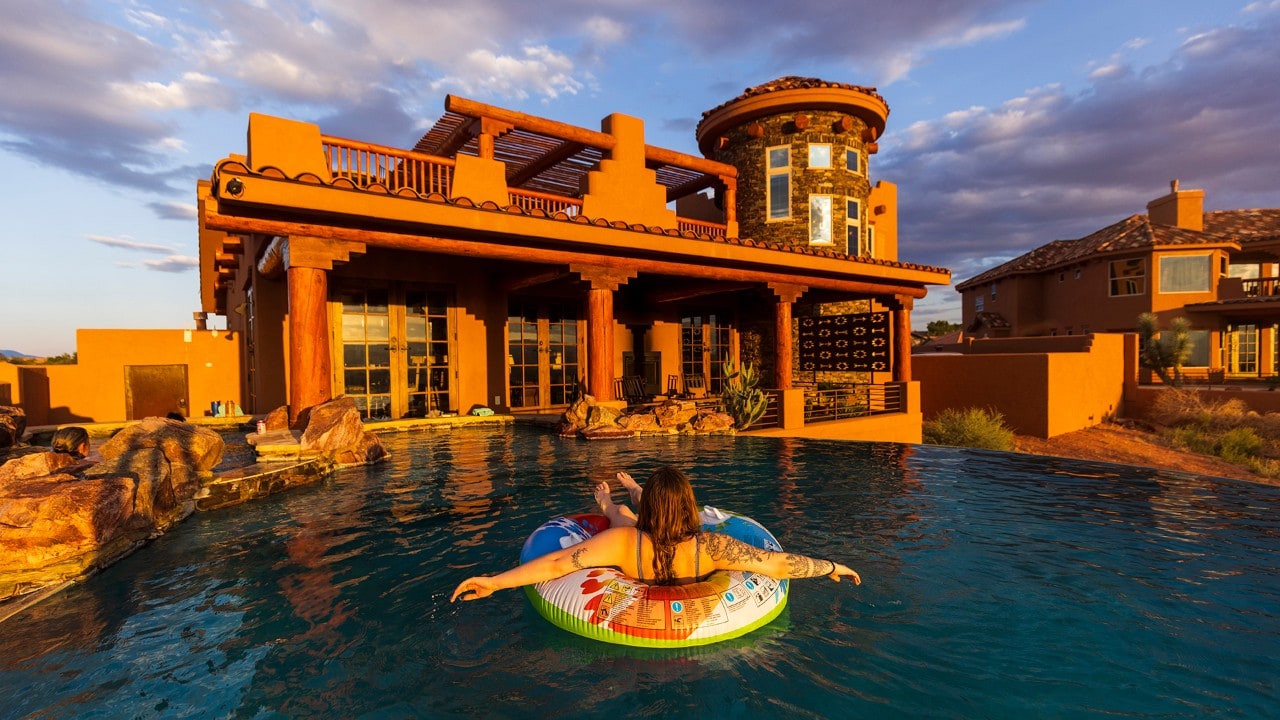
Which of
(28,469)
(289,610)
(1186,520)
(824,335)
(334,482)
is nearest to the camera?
(289,610)

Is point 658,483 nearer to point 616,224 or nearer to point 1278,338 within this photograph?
point 616,224

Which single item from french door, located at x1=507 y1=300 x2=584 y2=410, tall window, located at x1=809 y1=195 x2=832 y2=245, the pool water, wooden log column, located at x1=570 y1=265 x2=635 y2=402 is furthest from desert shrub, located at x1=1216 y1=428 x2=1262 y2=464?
french door, located at x1=507 y1=300 x2=584 y2=410

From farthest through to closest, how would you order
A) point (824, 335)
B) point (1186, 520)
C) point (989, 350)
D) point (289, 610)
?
1. point (989, 350)
2. point (824, 335)
3. point (1186, 520)
4. point (289, 610)

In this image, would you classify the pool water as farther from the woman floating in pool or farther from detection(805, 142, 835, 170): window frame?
detection(805, 142, 835, 170): window frame

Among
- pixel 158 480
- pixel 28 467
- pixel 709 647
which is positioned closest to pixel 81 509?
pixel 158 480

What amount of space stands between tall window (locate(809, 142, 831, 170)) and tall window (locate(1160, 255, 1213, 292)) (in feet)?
60.5

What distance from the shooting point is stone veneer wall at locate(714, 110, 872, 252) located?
17.6m

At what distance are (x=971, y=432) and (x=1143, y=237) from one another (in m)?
19.2

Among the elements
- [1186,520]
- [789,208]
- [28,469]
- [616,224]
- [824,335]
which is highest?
[789,208]

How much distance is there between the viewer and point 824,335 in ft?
57.8

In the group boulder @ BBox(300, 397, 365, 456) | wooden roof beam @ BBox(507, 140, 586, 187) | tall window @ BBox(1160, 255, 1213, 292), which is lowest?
boulder @ BBox(300, 397, 365, 456)

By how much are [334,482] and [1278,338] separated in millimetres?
36367

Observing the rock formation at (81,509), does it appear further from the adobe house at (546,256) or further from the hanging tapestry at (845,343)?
the hanging tapestry at (845,343)

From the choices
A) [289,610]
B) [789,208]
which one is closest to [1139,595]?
[289,610]
